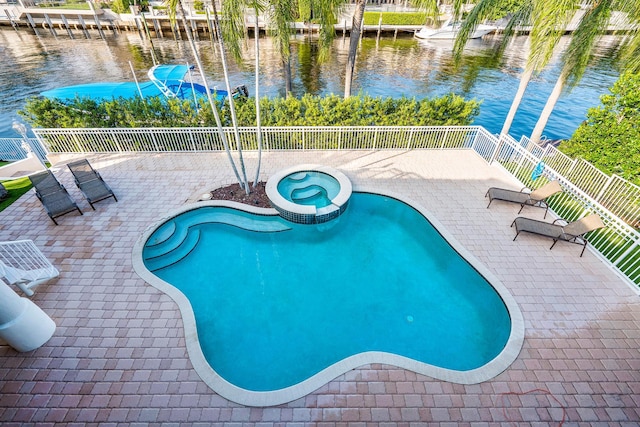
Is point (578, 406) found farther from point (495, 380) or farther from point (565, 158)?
point (565, 158)

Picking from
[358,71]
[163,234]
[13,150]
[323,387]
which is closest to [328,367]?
[323,387]

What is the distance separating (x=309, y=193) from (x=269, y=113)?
4.33 metres

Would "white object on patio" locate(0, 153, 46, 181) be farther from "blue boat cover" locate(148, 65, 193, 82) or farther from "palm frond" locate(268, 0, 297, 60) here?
"palm frond" locate(268, 0, 297, 60)

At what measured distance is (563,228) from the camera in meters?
8.00

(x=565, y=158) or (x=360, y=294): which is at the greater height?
(x=565, y=158)

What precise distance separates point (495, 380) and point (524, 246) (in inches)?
172

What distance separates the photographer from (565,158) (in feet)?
34.0

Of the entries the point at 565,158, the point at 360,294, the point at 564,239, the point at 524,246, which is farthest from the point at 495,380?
the point at 565,158

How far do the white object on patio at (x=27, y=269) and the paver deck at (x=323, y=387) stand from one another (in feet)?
0.88

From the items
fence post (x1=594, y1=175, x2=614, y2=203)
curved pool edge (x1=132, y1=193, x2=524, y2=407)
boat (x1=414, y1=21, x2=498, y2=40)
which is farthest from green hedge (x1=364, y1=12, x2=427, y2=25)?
curved pool edge (x1=132, y1=193, x2=524, y2=407)

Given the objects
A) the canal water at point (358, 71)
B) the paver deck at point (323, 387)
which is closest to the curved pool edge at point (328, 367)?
the paver deck at point (323, 387)

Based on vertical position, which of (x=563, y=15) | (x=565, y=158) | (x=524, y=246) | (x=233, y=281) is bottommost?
(x=233, y=281)

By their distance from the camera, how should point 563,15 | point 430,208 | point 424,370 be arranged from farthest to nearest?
point 430,208 → point 563,15 → point 424,370

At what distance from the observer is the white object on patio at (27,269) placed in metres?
6.00
